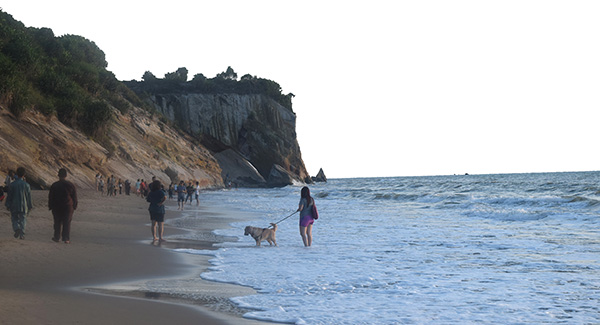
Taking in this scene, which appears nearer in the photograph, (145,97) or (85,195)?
(85,195)

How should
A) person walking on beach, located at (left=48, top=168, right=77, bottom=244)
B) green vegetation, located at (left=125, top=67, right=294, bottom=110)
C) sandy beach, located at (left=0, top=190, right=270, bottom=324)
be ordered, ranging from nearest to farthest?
1. sandy beach, located at (left=0, top=190, right=270, bottom=324)
2. person walking on beach, located at (left=48, top=168, right=77, bottom=244)
3. green vegetation, located at (left=125, top=67, right=294, bottom=110)

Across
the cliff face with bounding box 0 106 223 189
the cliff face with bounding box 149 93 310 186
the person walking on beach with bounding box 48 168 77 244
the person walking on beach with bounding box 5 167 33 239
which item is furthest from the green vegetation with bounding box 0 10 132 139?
the cliff face with bounding box 149 93 310 186

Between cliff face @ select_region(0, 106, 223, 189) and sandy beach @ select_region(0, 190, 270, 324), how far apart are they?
1277 centimetres

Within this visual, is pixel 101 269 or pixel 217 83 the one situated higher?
pixel 217 83

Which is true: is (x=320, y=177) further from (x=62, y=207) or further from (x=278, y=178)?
(x=62, y=207)

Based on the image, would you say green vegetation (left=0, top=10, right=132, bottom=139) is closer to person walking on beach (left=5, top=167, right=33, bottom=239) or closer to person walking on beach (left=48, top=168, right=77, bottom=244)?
person walking on beach (left=5, top=167, right=33, bottom=239)

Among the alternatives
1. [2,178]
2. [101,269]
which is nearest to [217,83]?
[2,178]

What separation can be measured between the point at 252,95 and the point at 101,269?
93298 mm

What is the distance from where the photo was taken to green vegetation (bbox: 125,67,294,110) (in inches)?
3831

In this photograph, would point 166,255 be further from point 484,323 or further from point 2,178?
point 2,178

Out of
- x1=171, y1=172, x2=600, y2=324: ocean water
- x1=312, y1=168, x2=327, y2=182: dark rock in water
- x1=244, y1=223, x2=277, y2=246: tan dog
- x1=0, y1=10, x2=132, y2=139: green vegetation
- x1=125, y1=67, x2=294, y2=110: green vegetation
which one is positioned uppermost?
x1=125, y1=67, x2=294, y2=110: green vegetation

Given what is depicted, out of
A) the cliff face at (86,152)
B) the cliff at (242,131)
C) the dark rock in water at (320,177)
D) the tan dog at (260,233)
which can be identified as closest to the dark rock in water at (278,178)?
the cliff at (242,131)

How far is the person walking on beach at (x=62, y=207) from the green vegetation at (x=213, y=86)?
3269 inches

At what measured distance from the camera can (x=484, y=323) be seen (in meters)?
6.18
